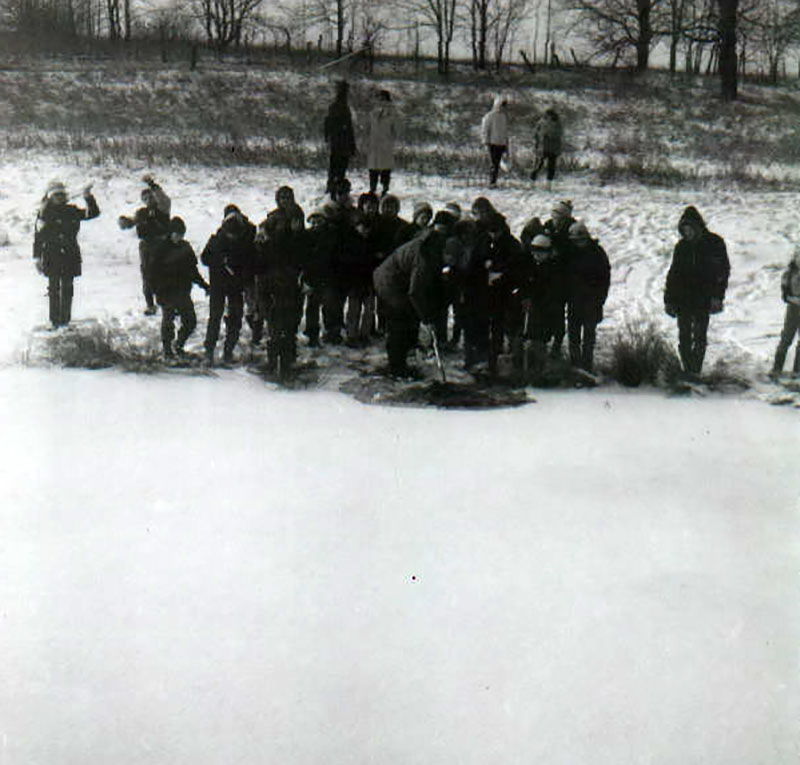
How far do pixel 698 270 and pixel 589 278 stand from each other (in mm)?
975

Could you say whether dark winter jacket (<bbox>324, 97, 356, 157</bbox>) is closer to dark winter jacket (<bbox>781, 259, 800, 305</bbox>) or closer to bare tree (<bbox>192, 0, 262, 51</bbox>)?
dark winter jacket (<bbox>781, 259, 800, 305</bbox>)

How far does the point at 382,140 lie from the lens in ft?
48.8

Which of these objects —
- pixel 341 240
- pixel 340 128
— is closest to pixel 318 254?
pixel 341 240

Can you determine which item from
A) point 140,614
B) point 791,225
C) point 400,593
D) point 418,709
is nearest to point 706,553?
point 400,593

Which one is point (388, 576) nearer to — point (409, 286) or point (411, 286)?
point (411, 286)

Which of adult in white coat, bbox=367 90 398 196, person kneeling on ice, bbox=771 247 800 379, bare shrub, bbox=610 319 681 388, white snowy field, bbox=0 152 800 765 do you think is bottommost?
→ white snowy field, bbox=0 152 800 765

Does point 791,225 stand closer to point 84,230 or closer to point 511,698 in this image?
point 84,230

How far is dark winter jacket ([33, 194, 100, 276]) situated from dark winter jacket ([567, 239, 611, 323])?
16.2ft

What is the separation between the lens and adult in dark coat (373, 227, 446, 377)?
28.3ft

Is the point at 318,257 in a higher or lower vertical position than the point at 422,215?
lower

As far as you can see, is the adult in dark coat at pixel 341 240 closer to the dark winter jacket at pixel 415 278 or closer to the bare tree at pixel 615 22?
the dark winter jacket at pixel 415 278

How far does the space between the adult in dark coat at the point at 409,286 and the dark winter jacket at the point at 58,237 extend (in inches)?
132

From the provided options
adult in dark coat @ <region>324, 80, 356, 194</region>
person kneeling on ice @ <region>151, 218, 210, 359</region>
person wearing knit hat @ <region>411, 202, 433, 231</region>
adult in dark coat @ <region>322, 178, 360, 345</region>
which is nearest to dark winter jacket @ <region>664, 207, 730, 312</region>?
person wearing knit hat @ <region>411, 202, 433, 231</region>

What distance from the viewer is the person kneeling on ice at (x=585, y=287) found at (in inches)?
348
